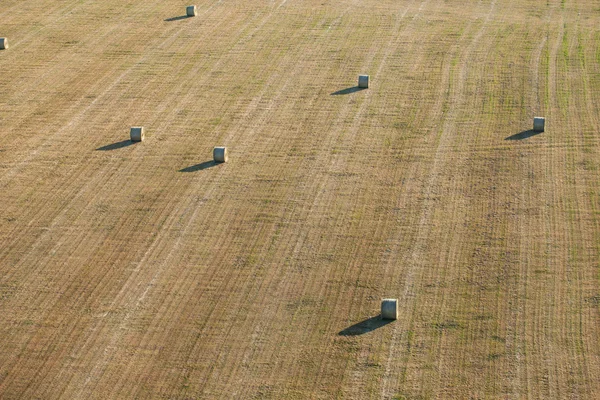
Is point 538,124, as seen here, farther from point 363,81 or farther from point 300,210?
point 300,210

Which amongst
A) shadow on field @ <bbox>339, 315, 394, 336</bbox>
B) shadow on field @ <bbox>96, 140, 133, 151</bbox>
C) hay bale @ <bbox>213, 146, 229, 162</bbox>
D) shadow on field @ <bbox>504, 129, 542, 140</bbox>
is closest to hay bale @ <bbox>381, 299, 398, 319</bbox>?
shadow on field @ <bbox>339, 315, 394, 336</bbox>

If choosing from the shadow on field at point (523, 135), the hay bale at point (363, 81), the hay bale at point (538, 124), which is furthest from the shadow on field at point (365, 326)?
the hay bale at point (363, 81)

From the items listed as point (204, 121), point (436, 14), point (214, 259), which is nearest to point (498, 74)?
point (436, 14)

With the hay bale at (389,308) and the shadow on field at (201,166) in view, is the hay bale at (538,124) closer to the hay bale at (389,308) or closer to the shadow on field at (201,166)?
the shadow on field at (201,166)

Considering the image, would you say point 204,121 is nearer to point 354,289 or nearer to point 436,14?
point 354,289

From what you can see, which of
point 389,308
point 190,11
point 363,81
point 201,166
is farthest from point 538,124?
point 190,11
